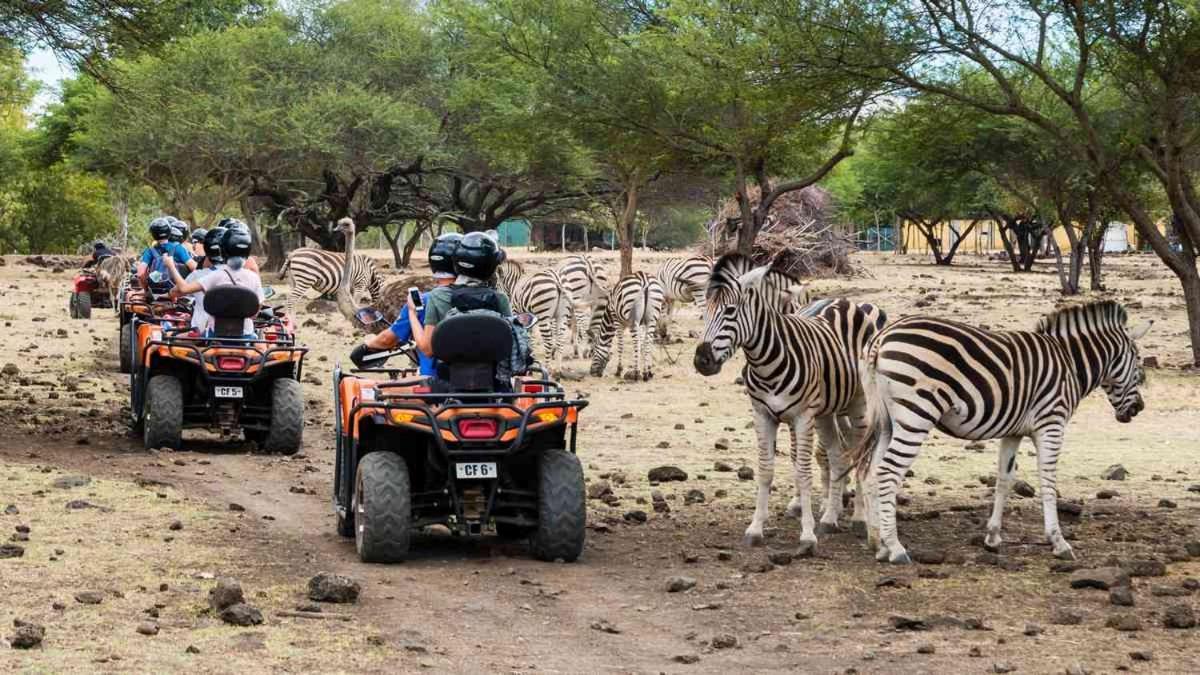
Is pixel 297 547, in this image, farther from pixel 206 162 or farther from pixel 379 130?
pixel 206 162

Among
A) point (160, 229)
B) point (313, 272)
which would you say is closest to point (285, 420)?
point (160, 229)

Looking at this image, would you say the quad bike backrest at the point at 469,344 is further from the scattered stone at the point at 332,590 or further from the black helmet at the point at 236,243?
the black helmet at the point at 236,243

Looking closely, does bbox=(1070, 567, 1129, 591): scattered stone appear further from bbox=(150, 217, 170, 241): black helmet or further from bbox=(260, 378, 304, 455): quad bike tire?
bbox=(150, 217, 170, 241): black helmet

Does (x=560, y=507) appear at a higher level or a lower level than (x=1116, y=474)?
higher

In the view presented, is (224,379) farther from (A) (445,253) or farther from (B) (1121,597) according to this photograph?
(B) (1121,597)

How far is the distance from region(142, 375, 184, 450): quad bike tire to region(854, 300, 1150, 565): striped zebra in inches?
254

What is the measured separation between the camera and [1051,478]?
10500 millimetres

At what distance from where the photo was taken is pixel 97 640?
7641 mm

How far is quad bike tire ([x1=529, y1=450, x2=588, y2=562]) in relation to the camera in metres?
9.93

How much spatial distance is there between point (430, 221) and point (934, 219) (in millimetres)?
23485

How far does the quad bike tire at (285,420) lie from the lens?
14750 mm

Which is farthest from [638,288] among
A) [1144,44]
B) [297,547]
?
[297,547]

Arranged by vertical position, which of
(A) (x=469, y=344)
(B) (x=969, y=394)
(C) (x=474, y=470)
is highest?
(A) (x=469, y=344)

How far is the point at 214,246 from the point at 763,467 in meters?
7.45
